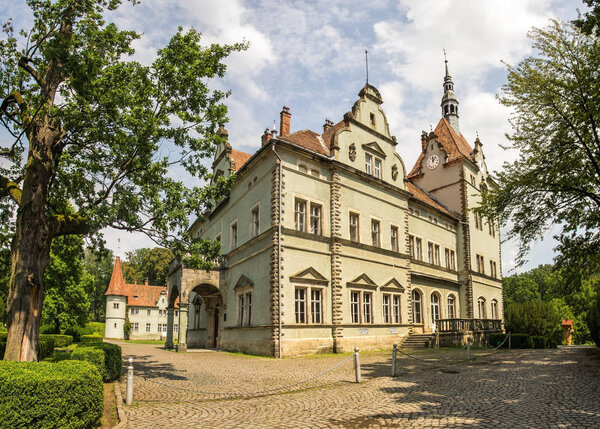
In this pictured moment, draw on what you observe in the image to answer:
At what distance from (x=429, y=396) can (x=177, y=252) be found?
8.89 m

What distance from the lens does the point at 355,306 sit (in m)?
24.1

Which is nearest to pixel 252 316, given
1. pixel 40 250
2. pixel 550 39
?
pixel 40 250

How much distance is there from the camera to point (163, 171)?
44.6 ft

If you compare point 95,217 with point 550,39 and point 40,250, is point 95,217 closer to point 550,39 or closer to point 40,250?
point 40,250

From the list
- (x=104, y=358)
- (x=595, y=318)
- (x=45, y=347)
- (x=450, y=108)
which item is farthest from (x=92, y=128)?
(x=450, y=108)

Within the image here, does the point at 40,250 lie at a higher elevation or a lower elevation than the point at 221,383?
higher

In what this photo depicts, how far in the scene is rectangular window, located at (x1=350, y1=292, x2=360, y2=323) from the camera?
2381 centimetres

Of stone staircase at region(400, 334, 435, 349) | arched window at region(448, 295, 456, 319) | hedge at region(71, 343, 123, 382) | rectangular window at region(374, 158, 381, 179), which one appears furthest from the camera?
arched window at region(448, 295, 456, 319)

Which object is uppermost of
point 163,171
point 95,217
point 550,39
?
point 550,39

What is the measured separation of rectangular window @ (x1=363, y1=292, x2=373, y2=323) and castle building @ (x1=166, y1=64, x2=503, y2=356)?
66mm

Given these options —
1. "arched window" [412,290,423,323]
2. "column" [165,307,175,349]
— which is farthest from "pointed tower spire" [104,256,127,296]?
"arched window" [412,290,423,323]

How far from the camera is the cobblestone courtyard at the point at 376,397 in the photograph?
766 centimetres

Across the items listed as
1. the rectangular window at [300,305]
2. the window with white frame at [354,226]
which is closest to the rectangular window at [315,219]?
the window with white frame at [354,226]

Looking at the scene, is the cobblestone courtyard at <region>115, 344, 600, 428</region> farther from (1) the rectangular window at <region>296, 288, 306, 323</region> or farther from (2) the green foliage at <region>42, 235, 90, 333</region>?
(2) the green foliage at <region>42, 235, 90, 333</region>
